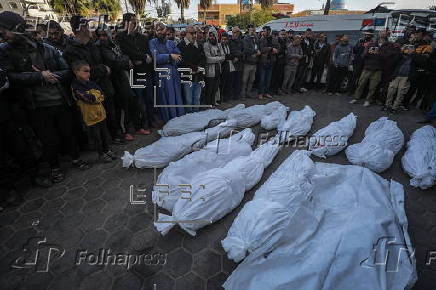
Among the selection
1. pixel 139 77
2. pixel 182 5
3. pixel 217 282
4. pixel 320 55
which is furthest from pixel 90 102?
pixel 182 5

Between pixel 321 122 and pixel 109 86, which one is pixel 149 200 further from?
pixel 321 122

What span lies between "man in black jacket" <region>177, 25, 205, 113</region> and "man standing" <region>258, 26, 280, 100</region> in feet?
7.37

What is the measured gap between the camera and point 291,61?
709cm

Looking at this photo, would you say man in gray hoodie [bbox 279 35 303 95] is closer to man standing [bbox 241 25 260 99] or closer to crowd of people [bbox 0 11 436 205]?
crowd of people [bbox 0 11 436 205]

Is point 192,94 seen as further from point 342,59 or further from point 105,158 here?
point 342,59

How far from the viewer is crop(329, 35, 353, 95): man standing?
22.0 feet

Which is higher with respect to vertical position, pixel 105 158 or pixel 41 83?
pixel 41 83

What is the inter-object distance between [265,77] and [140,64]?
14.1 feet

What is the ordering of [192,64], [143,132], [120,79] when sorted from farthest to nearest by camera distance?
[192,64] < [143,132] < [120,79]

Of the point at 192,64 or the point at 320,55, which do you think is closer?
the point at 192,64

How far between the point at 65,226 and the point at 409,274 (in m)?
3.36

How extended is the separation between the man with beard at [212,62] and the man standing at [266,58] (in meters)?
1.57

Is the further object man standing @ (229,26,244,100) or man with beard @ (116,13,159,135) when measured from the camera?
man standing @ (229,26,244,100)

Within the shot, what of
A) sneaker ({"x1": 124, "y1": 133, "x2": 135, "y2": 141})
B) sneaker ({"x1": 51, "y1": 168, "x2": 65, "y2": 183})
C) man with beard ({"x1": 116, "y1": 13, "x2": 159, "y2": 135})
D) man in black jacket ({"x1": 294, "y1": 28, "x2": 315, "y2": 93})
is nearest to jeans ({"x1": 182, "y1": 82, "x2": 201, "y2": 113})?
man with beard ({"x1": 116, "y1": 13, "x2": 159, "y2": 135})
